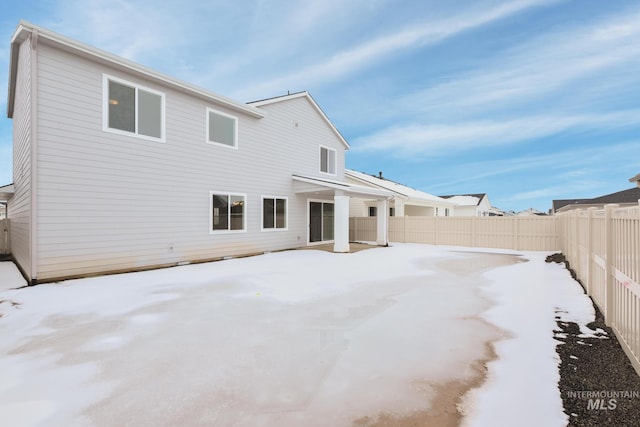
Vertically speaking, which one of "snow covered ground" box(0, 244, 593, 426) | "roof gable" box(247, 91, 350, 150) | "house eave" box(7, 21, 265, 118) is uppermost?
"roof gable" box(247, 91, 350, 150)

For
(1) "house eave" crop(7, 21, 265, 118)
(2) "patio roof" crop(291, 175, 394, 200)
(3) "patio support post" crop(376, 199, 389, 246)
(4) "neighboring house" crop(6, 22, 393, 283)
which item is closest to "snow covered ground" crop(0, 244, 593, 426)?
(4) "neighboring house" crop(6, 22, 393, 283)

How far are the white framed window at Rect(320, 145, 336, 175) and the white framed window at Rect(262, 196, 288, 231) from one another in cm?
334

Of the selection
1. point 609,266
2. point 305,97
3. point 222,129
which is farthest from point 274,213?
point 609,266

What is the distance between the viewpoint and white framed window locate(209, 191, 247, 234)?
10.3 metres

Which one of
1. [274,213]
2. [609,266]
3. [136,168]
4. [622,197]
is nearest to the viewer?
[609,266]

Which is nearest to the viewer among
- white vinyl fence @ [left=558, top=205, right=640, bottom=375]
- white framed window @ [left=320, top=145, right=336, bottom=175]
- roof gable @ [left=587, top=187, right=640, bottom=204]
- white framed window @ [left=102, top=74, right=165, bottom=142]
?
white vinyl fence @ [left=558, top=205, right=640, bottom=375]

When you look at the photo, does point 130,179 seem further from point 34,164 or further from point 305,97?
point 305,97

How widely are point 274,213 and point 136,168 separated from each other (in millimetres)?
5379

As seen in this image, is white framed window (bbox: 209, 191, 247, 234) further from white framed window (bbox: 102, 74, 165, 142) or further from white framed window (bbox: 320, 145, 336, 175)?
white framed window (bbox: 320, 145, 336, 175)

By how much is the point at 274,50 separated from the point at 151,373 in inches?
741

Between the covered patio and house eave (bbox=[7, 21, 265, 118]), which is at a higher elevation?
house eave (bbox=[7, 21, 265, 118])

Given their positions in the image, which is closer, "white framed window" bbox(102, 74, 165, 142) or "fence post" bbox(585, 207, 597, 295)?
"fence post" bbox(585, 207, 597, 295)

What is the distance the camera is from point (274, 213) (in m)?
12.6

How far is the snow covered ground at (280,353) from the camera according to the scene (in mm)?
2254
